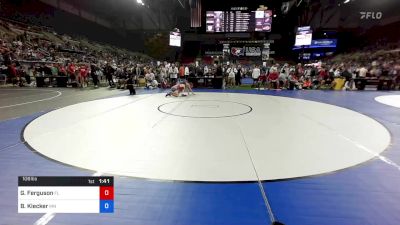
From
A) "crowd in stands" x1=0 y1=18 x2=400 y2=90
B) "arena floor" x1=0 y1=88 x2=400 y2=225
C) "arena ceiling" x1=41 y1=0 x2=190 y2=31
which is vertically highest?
"arena ceiling" x1=41 y1=0 x2=190 y2=31

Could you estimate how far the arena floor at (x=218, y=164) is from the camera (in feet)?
7.63

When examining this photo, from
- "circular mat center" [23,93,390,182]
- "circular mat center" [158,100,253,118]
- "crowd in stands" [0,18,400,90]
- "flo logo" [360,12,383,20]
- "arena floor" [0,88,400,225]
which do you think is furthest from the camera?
"flo logo" [360,12,383,20]

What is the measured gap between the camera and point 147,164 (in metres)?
3.32

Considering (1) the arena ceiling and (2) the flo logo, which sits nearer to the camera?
(2) the flo logo

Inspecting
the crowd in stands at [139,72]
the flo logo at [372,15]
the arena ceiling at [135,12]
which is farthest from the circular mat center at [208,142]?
the flo logo at [372,15]

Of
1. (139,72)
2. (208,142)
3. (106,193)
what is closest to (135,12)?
(139,72)

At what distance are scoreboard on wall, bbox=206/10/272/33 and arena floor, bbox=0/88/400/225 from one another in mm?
16104

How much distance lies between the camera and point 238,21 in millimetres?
20688

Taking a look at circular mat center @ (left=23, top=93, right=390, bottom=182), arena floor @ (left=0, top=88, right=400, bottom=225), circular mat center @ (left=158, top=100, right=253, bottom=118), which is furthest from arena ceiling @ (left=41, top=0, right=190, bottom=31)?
arena floor @ (left=0, top=88, right=400, bottom=225)

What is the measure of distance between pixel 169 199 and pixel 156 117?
3661mm

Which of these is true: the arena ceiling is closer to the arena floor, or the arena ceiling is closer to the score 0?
the arena floor
